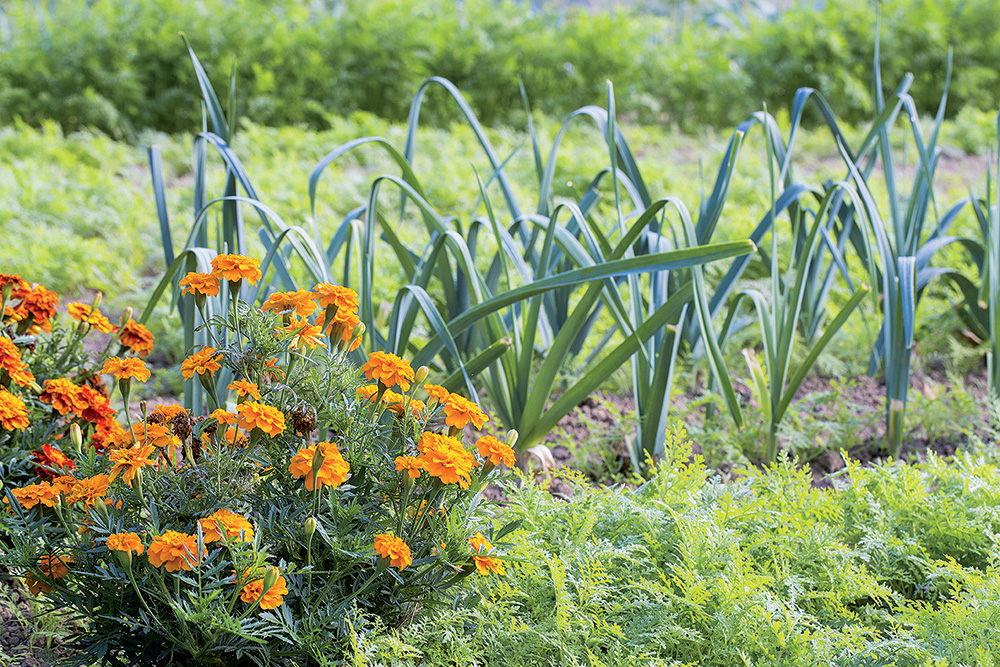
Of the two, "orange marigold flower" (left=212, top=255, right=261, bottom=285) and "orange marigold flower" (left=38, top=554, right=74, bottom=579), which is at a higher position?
"orange marigold flower" (left=212, top=255, right=261, bottom=285)

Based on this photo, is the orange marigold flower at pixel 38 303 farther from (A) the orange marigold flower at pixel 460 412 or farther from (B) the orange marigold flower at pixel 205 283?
(A) the orange marigold flower at pixel 460 412

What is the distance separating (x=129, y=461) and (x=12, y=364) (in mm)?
468

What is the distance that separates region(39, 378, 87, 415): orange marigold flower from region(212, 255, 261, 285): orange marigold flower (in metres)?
0.45

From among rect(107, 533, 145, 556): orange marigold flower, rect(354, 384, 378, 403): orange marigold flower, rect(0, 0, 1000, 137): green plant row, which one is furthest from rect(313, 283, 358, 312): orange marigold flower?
rect(0, 0, 1000, 137): green plant row

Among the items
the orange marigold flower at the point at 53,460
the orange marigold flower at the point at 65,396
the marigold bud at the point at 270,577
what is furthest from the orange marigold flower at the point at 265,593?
the orange marigold flower at the point at 65,396

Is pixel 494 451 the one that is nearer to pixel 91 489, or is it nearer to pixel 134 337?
pixel 91 489

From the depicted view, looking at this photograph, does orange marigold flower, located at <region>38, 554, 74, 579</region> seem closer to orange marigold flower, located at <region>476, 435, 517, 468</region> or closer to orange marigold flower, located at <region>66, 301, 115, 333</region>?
orange marigold flower, located at <region>66, 301, 115, 333</region>

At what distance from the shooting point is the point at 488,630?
1.36 metres

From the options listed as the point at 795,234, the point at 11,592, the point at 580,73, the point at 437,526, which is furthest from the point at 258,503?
the point at 580,73

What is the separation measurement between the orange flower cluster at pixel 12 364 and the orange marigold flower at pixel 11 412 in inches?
2.2

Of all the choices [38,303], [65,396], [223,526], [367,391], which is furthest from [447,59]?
[223,526]

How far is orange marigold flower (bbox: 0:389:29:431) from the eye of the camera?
4.52ft

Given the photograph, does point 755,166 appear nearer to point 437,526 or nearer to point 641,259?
point 641,259

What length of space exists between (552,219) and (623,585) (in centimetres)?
80
